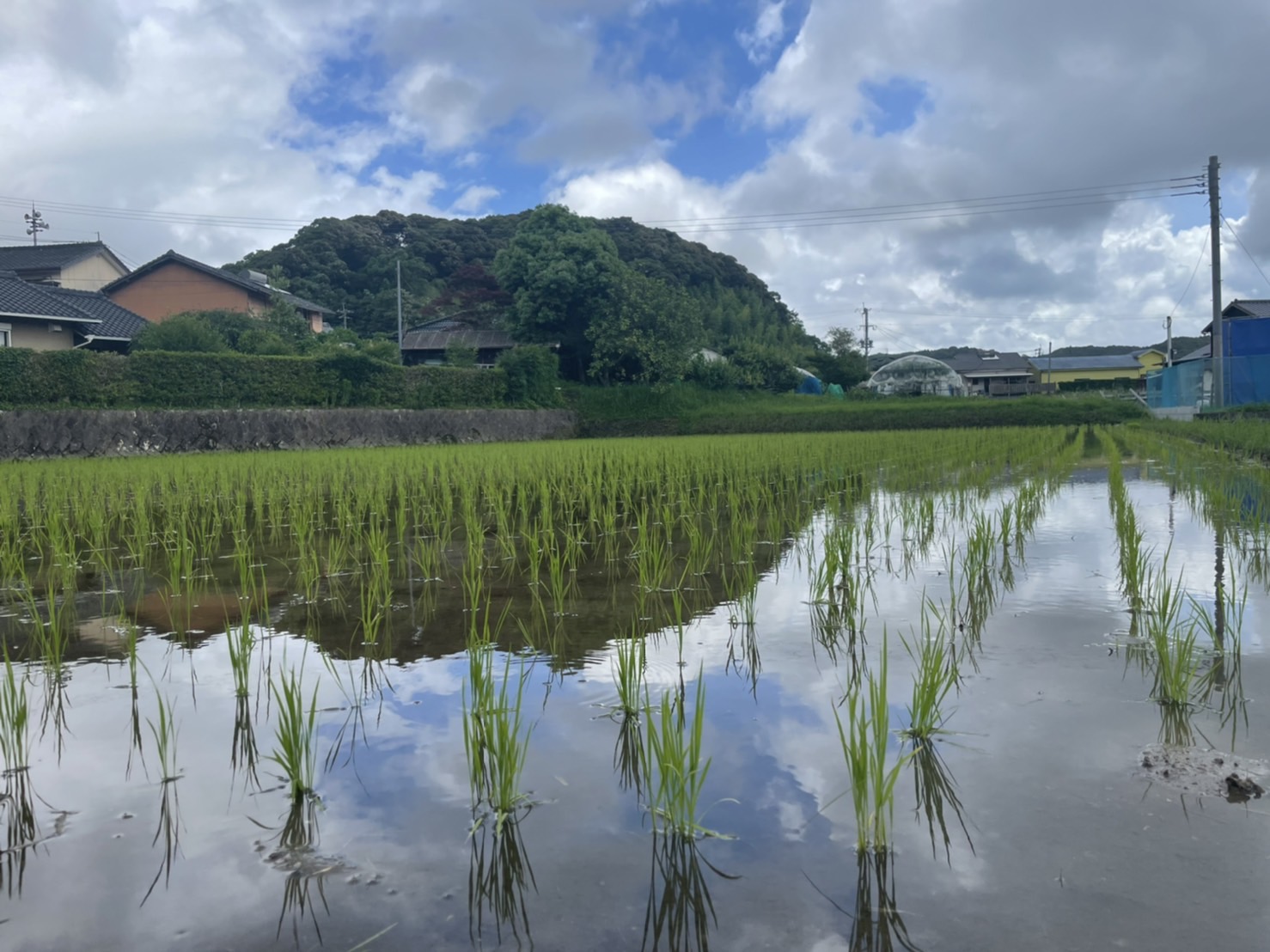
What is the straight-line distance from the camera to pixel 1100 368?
59.0 metres

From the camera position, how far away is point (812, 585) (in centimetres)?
425

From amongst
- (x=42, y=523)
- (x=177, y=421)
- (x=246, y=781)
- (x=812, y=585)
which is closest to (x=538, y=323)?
(x=177, y=421)

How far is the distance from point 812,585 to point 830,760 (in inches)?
81.3

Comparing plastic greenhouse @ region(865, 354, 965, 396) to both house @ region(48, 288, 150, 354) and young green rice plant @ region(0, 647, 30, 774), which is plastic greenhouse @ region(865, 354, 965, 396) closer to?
house @ region(48, 288, 150, 354)

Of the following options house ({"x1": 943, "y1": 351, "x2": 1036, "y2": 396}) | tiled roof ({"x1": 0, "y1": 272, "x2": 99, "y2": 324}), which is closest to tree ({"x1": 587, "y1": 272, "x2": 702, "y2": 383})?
tiled roof ({"x1": 0, "y1": 272, "x2": 99, "y2": 324})

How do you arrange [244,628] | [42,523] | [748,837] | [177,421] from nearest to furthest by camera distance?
1. [748,837]
2. [244,628]
3. [42,523]
4. [177,421]

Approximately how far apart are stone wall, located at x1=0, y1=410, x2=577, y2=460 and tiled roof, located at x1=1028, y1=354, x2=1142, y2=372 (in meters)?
45.6

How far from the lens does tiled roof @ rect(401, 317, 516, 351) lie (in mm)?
34062

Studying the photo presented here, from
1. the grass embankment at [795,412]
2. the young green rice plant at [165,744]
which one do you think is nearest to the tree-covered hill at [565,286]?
the grass embankment at [795,412]

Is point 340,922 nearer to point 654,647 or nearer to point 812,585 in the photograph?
point 654,647

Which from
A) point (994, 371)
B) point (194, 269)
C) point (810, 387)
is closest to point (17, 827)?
point (194, 269)

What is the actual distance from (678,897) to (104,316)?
27108 mm

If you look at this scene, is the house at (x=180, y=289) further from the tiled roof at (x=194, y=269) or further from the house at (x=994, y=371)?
the house at (x=994, y=371)

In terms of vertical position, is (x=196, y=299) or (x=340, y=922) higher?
(x=196, y=299)
